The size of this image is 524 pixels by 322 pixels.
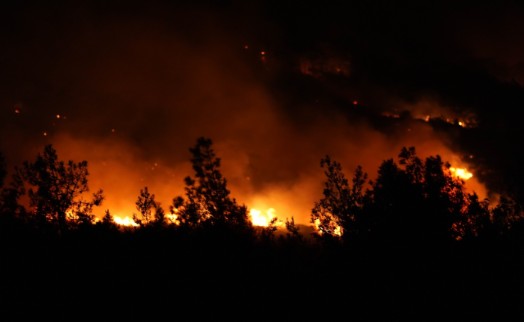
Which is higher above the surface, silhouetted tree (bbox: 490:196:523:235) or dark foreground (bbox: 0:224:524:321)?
silhouetted tree (bbox: 490:196:523:235)

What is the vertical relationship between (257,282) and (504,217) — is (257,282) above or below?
below

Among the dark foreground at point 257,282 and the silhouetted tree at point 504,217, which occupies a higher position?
the silhouetted tree at point 504,217

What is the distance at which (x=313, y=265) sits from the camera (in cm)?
2130

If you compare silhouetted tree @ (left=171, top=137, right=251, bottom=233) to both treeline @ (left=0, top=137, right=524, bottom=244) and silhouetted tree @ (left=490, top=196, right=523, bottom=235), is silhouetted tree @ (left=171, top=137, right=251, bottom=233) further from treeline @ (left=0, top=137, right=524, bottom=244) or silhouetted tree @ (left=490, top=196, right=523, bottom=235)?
silhouetted tree @ (left=490, top=196, right=523, bottom=235)

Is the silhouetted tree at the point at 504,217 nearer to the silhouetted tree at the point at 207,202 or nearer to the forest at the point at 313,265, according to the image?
the forest at the point at 313,265

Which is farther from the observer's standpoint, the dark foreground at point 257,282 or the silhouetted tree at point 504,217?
the silhouetted tree at point 504,217

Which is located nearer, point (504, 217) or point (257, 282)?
point (257, 282)

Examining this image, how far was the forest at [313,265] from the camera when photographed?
57.0ft

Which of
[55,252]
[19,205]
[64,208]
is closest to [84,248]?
[55,252]

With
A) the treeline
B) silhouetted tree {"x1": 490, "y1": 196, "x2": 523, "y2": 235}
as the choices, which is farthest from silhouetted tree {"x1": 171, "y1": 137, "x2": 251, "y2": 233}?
silhouetted tree {"x1": 490, "y1": 196, "x2": 523, "y2": 235}

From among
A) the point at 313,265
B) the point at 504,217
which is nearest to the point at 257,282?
the point at 313,265

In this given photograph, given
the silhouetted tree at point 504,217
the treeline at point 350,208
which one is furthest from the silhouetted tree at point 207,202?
the silhouetted tree at point 504,217

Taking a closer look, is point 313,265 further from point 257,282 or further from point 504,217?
point 504,217

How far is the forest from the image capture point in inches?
684
